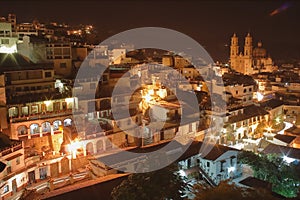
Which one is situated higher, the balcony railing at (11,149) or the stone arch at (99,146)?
the balcony railing at (11,149)

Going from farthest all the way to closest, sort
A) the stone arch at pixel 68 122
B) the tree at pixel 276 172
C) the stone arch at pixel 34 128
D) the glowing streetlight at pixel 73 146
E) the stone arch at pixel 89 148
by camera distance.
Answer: the stone arch at pixel 68 122 → the stone arch at pixel 34 128 → the stone arch at pixel 89 148 → the glowing streetlight at pixel 73 146 → the tree at pixel 276 172

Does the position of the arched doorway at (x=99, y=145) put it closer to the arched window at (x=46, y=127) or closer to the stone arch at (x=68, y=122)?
the stone arch at (x=68, y=122)

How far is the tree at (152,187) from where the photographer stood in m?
11.1

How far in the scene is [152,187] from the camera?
1126 centimetres

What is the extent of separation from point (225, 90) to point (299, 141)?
8.03 meters

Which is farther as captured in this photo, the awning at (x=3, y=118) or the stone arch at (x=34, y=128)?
the stone arch at (x=34, y=128)

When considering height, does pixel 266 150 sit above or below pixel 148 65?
below

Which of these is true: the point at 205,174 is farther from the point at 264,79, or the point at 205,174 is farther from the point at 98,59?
the point at 264,79

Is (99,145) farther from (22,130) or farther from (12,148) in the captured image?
(12,148)

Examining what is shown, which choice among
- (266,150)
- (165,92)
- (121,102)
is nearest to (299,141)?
(266,150)

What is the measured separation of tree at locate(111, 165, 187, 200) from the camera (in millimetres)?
11062

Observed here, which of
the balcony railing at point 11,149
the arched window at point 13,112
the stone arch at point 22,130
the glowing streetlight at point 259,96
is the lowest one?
the balcony railing at point 11,149

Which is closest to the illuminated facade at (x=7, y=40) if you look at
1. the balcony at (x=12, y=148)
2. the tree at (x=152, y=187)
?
the balcony at (x=12, y=148)

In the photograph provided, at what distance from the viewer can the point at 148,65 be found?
34.5 m
